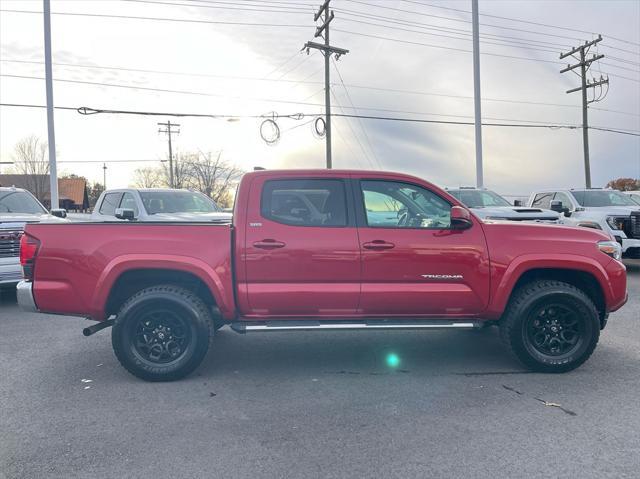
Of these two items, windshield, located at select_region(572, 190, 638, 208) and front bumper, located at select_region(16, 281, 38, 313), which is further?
windshield, located at select_region(572, 190, 638, 208)

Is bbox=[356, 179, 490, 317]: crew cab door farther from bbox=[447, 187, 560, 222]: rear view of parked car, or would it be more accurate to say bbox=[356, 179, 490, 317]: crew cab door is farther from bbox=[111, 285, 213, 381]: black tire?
bbox=[447, 187, 560, 222]: rear view of parked car

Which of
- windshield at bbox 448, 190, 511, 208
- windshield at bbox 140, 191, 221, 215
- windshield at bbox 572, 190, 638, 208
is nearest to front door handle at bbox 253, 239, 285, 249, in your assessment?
windshield at bbox 140, 191, 221, 215

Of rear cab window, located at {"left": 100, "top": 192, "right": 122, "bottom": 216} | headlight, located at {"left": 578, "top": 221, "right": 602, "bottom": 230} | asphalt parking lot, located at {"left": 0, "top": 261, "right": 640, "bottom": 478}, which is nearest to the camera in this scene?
asphalt parking lot, located at {"left": 0, "top": 261, "right": 640, "bottom": 478}

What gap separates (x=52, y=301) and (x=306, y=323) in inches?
93.3

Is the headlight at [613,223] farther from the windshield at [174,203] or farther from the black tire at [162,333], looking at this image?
the black tire at [162,333]

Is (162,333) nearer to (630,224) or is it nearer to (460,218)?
(460,218)

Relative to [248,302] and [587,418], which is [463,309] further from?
[248,302]

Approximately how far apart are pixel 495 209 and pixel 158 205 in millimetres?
7428

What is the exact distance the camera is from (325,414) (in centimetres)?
414

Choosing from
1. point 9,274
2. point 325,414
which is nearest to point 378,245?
point 325,414

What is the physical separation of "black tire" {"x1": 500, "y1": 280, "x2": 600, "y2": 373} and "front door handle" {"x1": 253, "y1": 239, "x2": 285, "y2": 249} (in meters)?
2.32

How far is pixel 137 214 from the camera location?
11.0 meters

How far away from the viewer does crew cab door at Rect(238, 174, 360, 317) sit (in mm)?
4895

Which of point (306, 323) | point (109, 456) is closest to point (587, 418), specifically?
point (306, 323)
